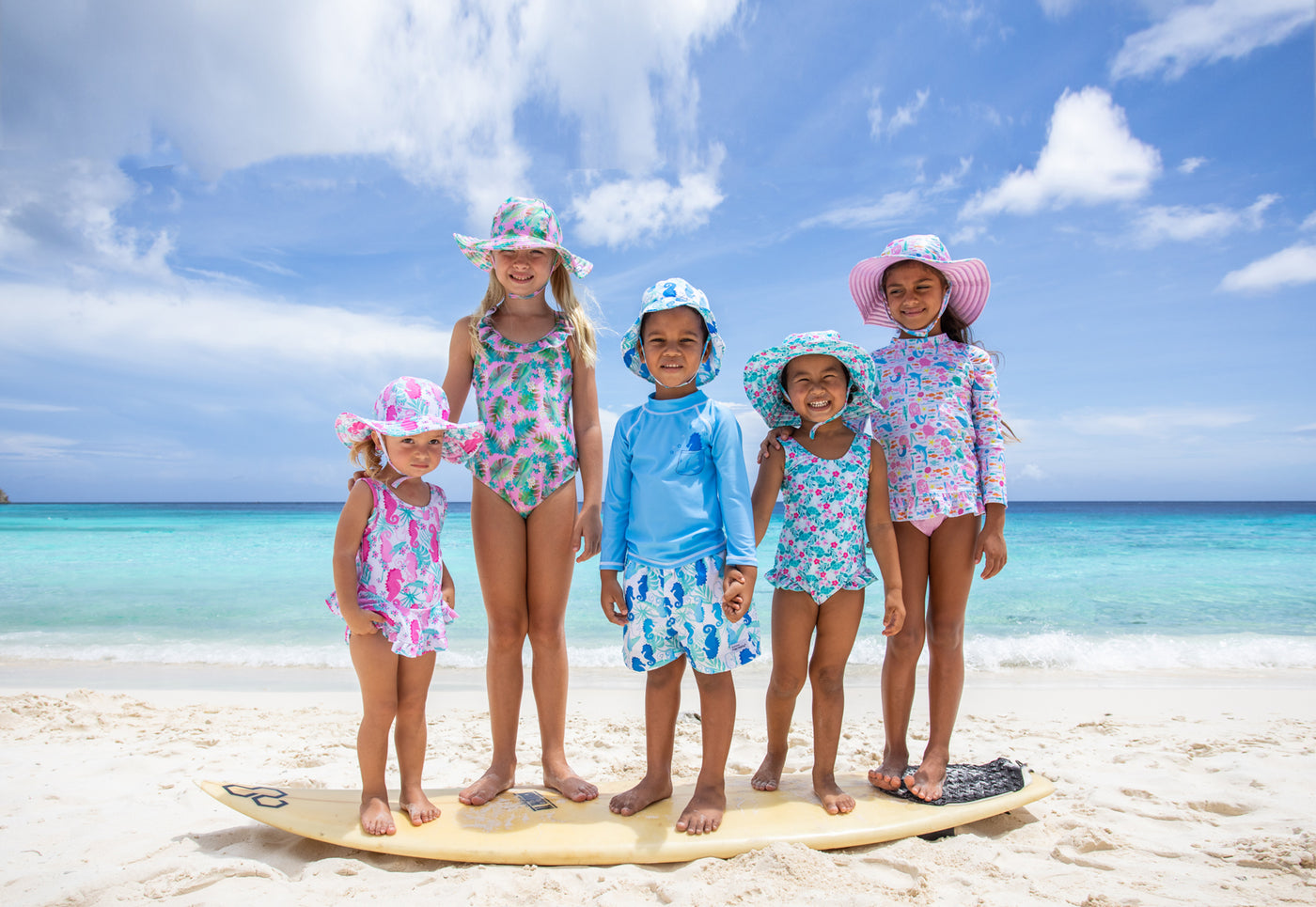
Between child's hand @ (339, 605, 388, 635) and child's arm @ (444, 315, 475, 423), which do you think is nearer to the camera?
child's hand @ (339, 605, 388, 635)

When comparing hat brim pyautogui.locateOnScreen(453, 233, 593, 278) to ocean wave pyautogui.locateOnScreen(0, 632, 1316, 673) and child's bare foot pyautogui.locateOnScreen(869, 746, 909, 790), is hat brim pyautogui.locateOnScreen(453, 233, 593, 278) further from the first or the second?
ocean wave pyautogui.locateOnScreen(0, 632, 1316, 673)

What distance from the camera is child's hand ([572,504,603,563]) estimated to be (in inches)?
112

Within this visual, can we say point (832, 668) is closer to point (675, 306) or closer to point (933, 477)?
point (933, 477)

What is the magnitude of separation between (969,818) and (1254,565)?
52.6ft

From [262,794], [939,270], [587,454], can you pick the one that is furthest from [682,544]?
[262,794]

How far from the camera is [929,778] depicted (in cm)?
288

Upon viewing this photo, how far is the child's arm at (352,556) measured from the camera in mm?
2471

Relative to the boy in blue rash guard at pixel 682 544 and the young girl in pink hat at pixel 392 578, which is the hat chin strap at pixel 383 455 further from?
the boy in blue rash guard at pixel 682 544

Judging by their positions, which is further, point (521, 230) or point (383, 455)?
point (521, 230)

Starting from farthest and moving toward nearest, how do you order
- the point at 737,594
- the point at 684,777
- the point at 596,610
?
the point at 596,610, the point at 684,777, the point at 737,594

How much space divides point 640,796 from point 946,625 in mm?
1421

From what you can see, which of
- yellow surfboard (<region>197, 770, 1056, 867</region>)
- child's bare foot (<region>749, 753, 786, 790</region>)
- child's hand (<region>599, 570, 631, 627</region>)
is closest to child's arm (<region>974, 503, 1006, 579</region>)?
yellow surfboard (<region>197, 770, 1056, 867</region>)

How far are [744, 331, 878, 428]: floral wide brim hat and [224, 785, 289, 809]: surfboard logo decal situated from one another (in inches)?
96.1

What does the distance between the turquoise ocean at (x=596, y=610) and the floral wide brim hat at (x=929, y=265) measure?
4.33m
